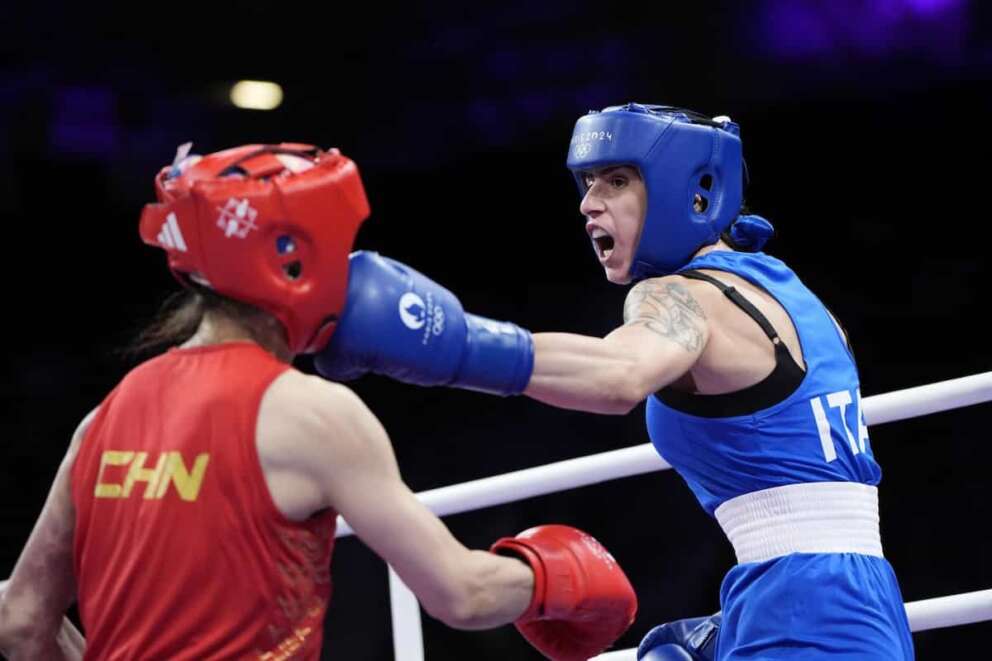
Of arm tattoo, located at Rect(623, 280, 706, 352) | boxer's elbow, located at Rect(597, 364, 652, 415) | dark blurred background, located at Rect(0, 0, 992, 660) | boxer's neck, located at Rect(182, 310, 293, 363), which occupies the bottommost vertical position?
dark blurred background, located at Rect(0, 0, 992, 660)

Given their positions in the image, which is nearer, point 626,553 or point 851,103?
point 626,553

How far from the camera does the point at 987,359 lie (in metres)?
5.65

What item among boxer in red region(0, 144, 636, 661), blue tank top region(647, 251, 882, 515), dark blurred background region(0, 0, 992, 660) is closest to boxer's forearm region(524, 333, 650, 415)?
blue tank top region(647, 251, 882, 515)

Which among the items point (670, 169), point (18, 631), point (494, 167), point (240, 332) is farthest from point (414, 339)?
point (494, 167)

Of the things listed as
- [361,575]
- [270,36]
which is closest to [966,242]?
[361,575]

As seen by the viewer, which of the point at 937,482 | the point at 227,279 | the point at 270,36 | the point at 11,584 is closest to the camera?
the point at 227,279

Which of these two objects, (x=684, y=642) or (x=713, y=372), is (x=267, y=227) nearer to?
(x=713, y=372)

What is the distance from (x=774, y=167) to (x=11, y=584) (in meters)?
5.14

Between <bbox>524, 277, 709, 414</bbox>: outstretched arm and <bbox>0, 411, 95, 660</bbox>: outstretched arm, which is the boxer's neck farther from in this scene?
<bbox>524, 277, 709, 414</bbox>: outstretched arm

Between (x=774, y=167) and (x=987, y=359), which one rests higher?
(x=774, y=167)

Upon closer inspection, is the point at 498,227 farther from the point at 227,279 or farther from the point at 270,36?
the point at 227,279

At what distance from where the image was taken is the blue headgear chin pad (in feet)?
7.89

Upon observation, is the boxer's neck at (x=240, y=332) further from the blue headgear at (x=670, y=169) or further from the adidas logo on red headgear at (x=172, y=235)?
the blue headgear at (x=670, y=169)

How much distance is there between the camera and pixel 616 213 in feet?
8.07
